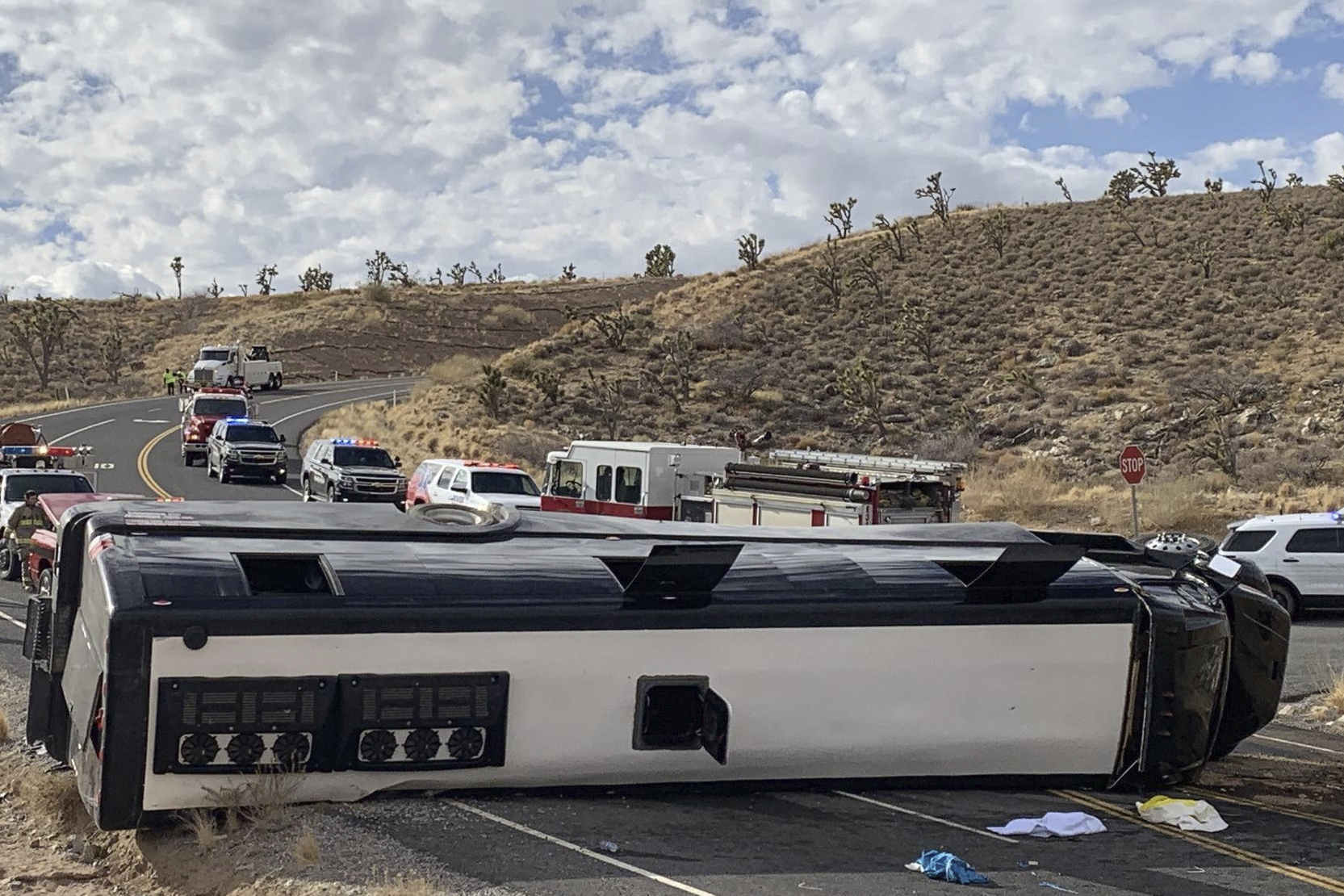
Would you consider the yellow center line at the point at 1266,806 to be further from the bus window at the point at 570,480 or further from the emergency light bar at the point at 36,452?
the emergency light bar at the point at 36,452

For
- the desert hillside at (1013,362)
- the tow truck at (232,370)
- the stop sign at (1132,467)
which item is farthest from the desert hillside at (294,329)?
the stop sign at (1132,467)

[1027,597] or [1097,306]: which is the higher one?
[1097,306]

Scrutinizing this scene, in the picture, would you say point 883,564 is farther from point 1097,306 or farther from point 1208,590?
point 1097,306

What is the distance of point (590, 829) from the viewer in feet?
25.1

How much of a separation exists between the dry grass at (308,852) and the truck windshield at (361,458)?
26.7 metres

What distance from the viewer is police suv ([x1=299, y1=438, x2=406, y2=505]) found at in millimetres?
31891

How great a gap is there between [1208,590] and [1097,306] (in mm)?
52253

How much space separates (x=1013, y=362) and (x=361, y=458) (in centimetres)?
Result: 3094

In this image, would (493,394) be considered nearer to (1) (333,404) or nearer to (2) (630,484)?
(1) (333,404)

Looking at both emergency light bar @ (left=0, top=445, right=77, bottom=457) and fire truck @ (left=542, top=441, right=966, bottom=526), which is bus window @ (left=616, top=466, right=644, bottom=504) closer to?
fire truck @ (left=542, top=441, right=966, bottom=526)

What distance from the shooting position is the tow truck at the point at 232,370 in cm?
6612

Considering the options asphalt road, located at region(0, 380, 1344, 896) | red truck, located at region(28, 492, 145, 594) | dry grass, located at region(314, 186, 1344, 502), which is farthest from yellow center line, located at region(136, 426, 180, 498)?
asphalt road, located at region(0, 380, 1344, 896)

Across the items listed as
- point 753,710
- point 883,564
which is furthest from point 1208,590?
point 753,710

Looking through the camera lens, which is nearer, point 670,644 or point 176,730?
point 176,730
